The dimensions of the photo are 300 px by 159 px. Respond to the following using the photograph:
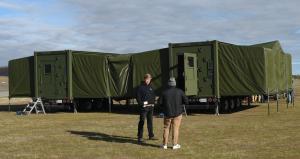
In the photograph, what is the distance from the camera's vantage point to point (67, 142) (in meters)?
14.0

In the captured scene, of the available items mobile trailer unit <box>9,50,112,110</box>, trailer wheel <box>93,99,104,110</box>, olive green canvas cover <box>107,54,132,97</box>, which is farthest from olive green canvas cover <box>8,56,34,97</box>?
olive green canvas cover <box>107,54,132,97</box>

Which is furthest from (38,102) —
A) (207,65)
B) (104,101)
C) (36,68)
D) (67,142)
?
(67,142)

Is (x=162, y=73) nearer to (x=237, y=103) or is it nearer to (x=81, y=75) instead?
(x=81, y=75)

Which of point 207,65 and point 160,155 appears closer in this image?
point 160,155

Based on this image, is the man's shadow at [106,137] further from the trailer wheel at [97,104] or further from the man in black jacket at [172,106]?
the trailer wheel at [97,104]

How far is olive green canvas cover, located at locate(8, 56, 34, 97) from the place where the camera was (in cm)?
2766

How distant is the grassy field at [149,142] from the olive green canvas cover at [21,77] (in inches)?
322

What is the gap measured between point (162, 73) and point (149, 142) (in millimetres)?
10774

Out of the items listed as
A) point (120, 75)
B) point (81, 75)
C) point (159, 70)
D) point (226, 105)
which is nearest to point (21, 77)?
point (81, 75)

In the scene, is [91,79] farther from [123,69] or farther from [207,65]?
[207,65]

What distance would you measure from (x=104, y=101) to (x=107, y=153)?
54.6ft

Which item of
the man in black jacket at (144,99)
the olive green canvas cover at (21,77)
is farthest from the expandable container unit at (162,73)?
the man in black jacket at (144,99)

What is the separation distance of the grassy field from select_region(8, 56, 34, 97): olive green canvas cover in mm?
8169

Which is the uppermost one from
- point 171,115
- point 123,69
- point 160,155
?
point 123,69
